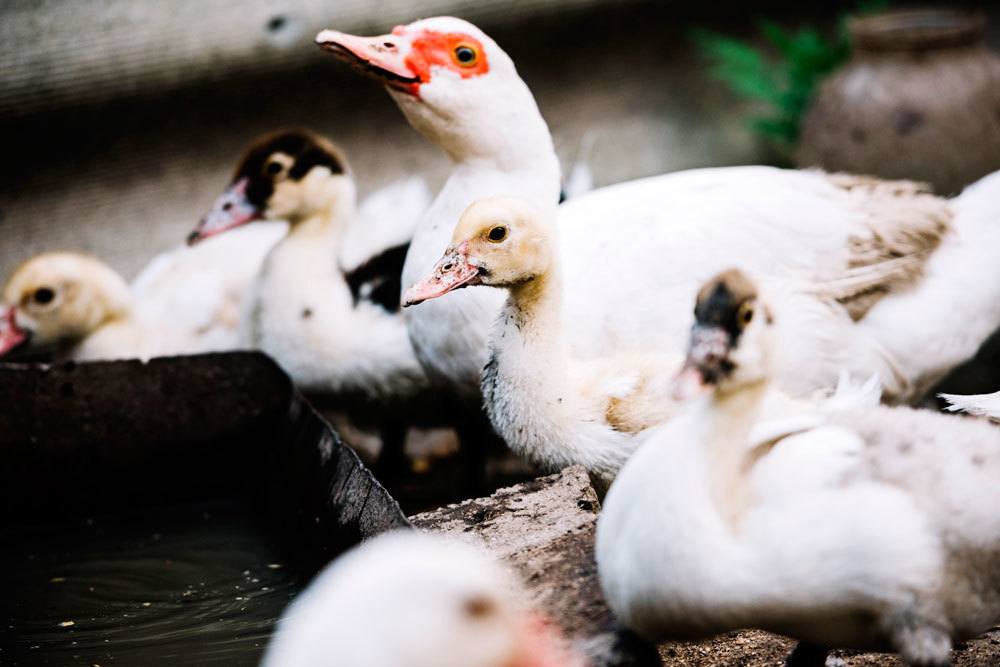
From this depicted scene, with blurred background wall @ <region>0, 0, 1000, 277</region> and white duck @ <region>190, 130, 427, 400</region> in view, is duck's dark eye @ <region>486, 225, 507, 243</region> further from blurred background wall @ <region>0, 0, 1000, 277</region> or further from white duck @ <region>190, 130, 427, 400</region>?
blurred background wall @ <region>0, 0, 1000, 277</region>

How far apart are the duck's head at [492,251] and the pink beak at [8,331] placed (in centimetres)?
192

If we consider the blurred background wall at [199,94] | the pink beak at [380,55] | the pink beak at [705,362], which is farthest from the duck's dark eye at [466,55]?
the blurred background wall at [199,94]

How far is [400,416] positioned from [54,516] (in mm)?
1123

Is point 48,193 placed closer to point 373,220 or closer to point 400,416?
point 373,220

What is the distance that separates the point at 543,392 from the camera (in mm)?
2988

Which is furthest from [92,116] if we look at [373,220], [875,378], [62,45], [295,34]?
[875,378]

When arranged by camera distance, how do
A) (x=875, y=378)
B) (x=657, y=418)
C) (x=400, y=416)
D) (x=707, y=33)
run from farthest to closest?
(x=707, y=33) → (x=400, y=416) → (x=657, y=418) → (x=875, y=378)

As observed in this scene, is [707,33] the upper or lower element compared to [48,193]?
upper

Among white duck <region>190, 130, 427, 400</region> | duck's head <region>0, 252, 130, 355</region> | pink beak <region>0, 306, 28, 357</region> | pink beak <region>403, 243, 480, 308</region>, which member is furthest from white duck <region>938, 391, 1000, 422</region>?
pink beak <region>0, 306, 28, 357</region>

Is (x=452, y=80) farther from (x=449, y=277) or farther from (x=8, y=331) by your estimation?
(x=8, y=331)

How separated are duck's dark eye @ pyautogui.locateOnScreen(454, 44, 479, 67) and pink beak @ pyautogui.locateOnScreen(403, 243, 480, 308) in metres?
0.72

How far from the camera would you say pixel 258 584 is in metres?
3.19

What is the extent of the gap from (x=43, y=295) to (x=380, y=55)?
159 cm

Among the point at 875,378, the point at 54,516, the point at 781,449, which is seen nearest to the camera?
the point at 781,449
